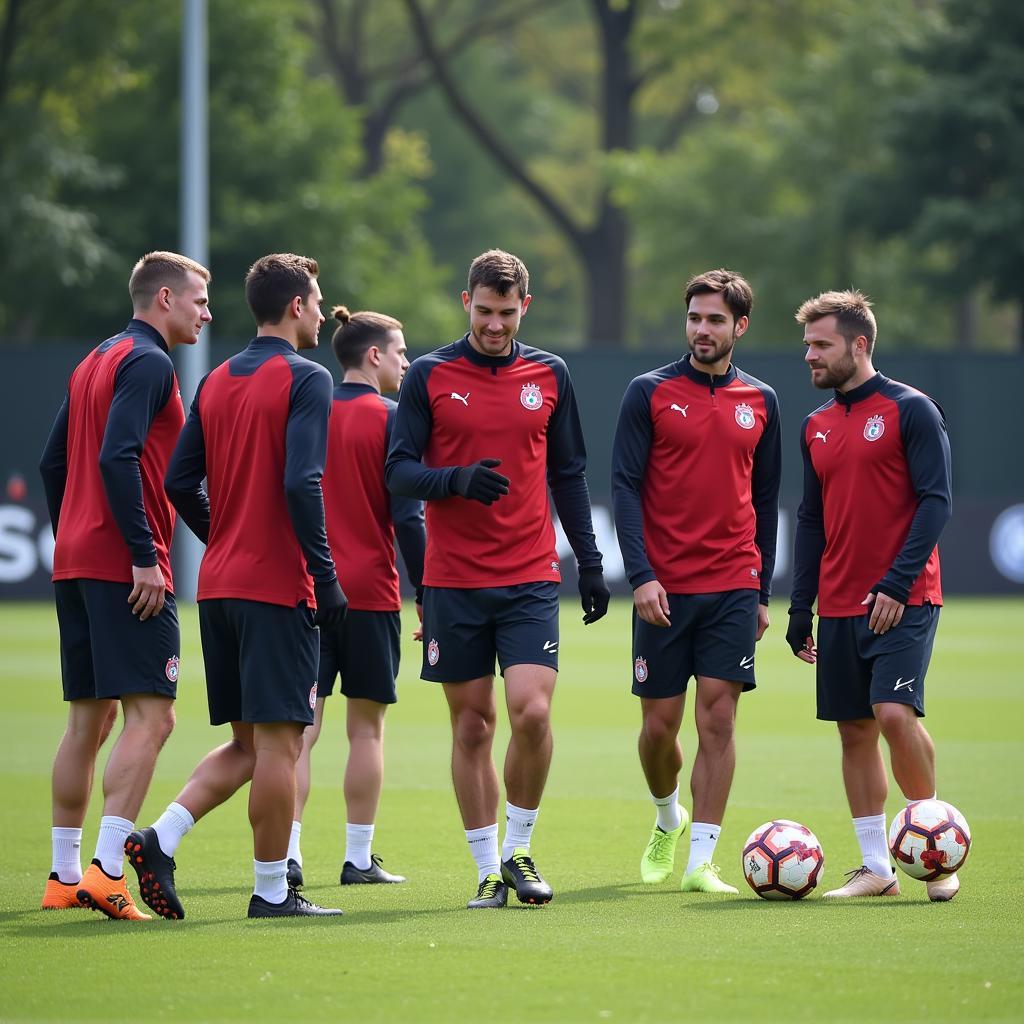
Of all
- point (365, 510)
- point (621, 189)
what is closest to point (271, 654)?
point (365, 510)

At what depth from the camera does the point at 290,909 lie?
7.04m

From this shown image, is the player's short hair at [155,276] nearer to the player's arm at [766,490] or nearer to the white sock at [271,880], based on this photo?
the white sock at [271,880]

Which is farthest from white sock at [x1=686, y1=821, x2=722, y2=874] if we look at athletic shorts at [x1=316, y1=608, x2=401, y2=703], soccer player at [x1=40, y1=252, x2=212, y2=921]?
soccer player at [x1=40, y1=252, x2=212, y2=921]

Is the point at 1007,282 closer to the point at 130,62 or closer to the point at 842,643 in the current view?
the point at 130,62

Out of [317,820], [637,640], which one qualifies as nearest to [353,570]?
[637,640]

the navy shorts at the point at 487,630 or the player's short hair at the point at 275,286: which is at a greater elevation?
the player's short hair at the point at 275,286

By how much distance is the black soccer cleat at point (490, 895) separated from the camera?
7.23 meters

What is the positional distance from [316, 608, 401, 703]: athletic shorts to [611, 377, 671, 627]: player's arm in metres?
1.13

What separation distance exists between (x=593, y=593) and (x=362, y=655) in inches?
49.2

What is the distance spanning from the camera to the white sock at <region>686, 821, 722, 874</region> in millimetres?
7742

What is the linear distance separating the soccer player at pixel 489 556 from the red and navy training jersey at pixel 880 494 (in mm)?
1041

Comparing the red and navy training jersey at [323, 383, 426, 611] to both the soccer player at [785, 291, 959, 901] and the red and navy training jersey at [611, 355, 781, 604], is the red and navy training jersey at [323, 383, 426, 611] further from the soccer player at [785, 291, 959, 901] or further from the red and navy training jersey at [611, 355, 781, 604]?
the soccer player at [785, 291, 959, 901]

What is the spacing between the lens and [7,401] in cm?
2761

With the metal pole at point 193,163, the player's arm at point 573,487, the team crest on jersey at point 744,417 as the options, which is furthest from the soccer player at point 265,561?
the metal pole at point 193,163
